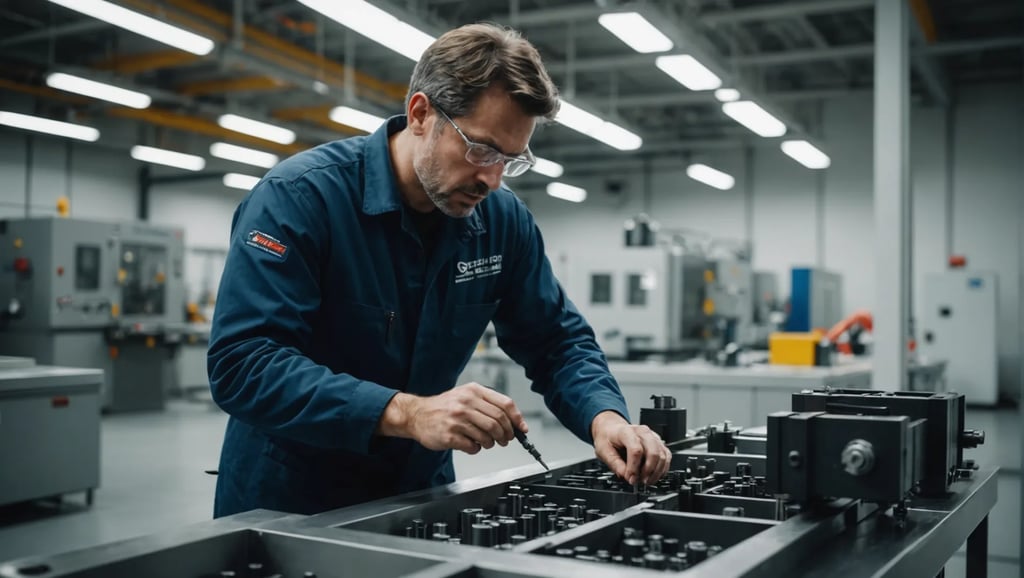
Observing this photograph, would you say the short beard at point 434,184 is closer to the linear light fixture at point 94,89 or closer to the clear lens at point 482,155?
the clear lens at point 482,155

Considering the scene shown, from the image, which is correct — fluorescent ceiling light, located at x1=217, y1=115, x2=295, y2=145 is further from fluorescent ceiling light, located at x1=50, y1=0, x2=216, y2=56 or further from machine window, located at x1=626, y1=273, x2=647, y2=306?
machine window, located at x1=626, y1=273, x2=647, y2=306

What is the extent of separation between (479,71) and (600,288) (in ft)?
18.8

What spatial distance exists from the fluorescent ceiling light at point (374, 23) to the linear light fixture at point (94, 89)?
2793 millimetres

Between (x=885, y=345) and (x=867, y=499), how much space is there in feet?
10.6

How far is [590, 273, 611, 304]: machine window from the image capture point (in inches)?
273

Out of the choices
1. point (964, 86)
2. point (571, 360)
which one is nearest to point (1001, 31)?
point (964, 86)

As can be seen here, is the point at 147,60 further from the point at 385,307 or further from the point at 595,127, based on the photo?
the point at 385,307

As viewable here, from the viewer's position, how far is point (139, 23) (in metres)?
4.36

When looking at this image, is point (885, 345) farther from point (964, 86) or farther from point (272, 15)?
point (964, 86)

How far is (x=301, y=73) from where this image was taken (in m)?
6.80

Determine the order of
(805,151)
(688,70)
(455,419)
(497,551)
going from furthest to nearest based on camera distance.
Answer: (805,151), (688,70), (455,419), (497,551)

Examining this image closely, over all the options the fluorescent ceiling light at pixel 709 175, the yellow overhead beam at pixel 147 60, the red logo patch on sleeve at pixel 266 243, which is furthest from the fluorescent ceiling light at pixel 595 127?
the red logo patch on sleeve at pixel 266 243

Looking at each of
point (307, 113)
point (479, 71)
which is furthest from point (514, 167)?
point (307, 113)

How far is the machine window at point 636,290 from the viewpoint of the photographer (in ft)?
22.2
